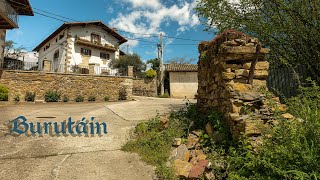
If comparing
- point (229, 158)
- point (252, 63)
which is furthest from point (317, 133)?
point (252, 63)

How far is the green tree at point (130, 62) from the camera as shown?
28297 mm

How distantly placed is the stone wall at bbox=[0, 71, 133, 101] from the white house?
6855mm

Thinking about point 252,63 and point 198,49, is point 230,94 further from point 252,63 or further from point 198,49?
point 198,49

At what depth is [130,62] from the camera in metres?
28.4

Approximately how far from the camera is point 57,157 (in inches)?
179

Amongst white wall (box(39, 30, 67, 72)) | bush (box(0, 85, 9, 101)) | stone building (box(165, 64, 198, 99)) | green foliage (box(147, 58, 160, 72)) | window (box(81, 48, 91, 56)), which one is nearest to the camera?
bush (box(0, 85, 9, 101))

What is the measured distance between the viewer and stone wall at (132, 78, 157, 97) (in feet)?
84.8

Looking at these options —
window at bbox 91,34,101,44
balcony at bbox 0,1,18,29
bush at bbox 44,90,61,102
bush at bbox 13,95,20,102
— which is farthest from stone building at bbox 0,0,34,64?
window at bbox 91,34,101,44

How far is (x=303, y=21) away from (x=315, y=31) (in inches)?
21.3

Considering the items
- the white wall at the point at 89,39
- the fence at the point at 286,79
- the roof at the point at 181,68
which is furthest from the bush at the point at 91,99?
the fence at the point at 286,79

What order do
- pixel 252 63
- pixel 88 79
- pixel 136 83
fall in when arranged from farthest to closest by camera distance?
pixel 136 83
pixel 88 79
pixel 252 63

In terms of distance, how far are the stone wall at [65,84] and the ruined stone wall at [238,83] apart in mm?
12973

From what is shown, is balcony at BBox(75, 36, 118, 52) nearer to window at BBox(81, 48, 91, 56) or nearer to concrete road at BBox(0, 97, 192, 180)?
window at BBox(81, 48, 91, 56)

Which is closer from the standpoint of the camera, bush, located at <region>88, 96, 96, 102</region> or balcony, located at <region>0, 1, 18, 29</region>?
balcony, located at <region>0, 1, 18, 29</region>
